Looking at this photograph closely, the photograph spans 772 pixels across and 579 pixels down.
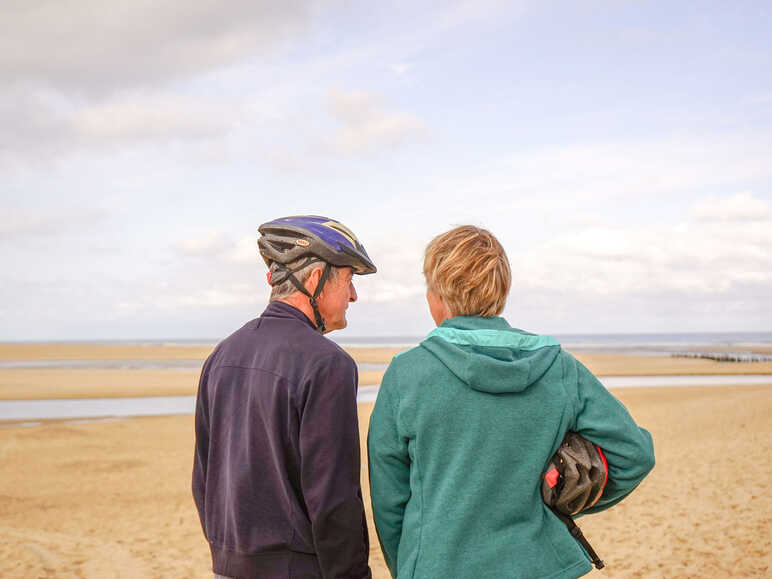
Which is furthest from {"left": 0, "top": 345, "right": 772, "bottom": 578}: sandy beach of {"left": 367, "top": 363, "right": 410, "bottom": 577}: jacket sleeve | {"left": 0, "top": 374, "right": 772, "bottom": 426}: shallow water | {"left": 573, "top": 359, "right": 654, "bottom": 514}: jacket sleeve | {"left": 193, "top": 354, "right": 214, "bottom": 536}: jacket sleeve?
{"left": 573, "top": 359, "right": 654, "bottom": 514}: jacket sleeve

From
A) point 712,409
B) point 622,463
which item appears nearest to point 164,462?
point 622,463

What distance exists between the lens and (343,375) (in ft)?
7.36

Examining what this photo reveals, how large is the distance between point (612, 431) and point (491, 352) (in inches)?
19.3

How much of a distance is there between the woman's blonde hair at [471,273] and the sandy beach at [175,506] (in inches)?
184

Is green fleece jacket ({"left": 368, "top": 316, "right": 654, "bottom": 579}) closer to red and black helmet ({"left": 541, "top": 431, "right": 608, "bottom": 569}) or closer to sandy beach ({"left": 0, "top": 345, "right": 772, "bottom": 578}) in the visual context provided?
red and black helmet ({"left": 541, "top": 431, "right": 608, "bottom": 569})

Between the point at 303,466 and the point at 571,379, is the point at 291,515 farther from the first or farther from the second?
the point at 571,379

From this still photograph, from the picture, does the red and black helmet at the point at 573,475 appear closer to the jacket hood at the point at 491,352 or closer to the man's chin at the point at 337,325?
the jacket hood at the point at 491,352

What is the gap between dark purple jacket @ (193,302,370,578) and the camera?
2.20 meters

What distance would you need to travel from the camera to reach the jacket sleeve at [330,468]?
2.19 m

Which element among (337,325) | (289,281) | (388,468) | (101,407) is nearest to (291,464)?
(388,468)

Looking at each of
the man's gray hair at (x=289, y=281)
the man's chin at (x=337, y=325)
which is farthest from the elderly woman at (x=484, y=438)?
the man's gray hair at (x=289, y=281)

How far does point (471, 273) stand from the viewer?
7.45ft

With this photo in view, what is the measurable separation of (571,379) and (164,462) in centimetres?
1107

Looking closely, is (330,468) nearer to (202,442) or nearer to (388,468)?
(388,468)
